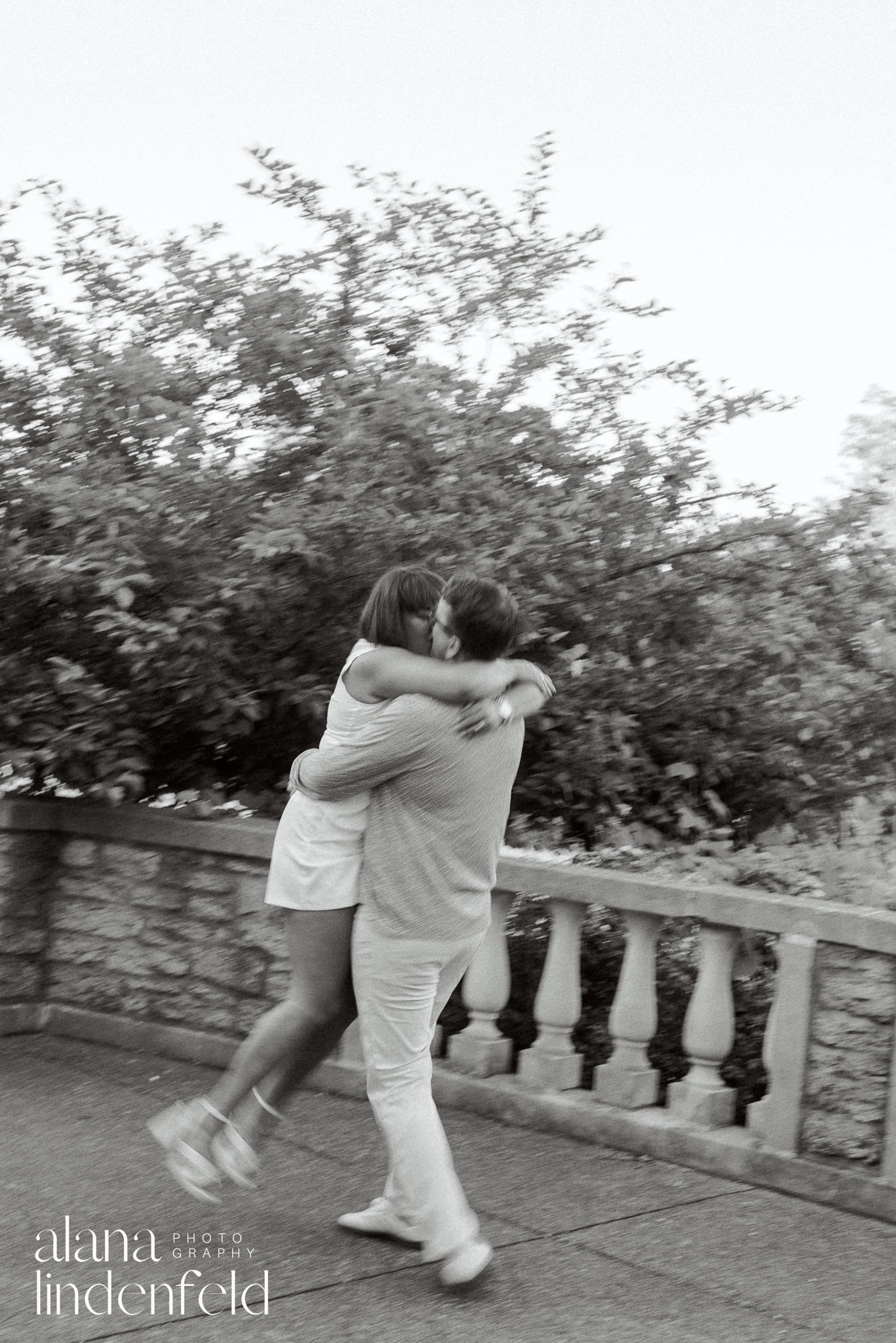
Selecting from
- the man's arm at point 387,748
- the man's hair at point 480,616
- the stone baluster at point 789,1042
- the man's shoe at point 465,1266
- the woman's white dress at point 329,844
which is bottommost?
the man's shoe at point 465,1266

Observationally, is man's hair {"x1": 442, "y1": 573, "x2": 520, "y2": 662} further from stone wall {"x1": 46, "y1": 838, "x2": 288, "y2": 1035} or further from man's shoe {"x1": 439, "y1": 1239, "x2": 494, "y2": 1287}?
stone wall {"x1": 46, "y1": 838, "x2": 288, "y2": 1035}

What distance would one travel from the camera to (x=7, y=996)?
612cm

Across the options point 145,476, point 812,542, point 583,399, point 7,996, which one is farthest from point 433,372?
point 7,996

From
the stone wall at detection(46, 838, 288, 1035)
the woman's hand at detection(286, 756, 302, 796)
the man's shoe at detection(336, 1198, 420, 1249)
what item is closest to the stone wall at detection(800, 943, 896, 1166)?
the man's shoe at detection(336, 1198, 420, 1249)

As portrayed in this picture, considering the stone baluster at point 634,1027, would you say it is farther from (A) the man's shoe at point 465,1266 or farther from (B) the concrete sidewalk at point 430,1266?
(A) the man's shoe at point 465,1266

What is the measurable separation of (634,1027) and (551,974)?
350 millimetres

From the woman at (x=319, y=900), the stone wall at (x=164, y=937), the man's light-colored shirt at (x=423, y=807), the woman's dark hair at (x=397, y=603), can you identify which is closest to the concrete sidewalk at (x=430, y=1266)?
the woman at (x=319, y=900)

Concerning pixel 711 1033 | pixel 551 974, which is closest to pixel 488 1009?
pixel 551 974

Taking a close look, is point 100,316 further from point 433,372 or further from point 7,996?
point 7,996

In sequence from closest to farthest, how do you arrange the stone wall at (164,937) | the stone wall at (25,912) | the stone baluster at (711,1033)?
the stone baluster at (711,1033), the stone wall at (164,937), the stone wall at (25,912)

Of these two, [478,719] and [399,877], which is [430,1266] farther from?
Result: [478,719]

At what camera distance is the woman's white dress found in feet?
12.1

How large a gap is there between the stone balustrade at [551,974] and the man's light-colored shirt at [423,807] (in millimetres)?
1289

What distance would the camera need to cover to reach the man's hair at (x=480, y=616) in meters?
3.60
